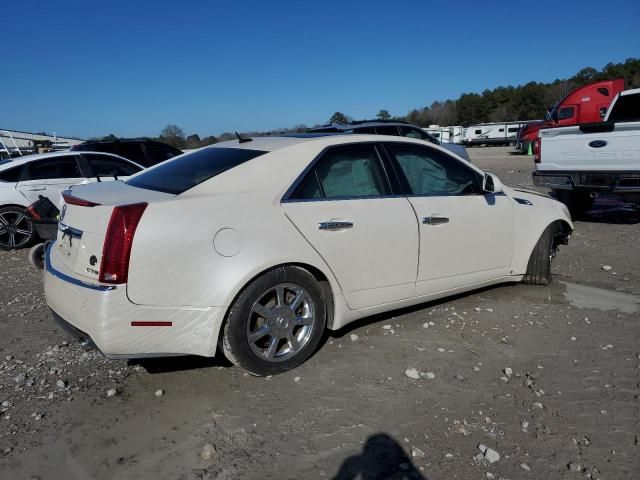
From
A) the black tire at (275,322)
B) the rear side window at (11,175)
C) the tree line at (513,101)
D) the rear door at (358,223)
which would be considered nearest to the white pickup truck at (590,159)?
the rear door at (358,223)

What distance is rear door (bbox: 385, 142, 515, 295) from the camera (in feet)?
13.4

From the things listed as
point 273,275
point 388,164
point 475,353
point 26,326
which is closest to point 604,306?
point 475,353

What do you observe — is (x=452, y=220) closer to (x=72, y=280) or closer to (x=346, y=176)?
(x=346, y=176)

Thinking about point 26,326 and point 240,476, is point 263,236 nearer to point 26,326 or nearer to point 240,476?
point 240,476

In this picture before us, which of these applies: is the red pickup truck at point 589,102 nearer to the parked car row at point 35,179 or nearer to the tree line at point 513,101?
the parked car row at point 35,179

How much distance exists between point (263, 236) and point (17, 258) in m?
6.04

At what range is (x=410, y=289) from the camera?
13.3 feet

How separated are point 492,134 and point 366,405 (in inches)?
1701

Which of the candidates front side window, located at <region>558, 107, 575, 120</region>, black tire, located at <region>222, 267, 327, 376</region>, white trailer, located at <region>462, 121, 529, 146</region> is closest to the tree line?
white trailer, located at <region>462, 121, 529, 146</region>

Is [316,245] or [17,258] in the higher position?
Result: [316,245]

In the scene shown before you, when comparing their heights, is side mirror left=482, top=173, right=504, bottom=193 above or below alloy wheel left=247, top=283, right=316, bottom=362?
above

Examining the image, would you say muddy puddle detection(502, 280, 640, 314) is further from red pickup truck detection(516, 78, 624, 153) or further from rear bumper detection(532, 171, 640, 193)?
red pickup truck detection(516, 78, 624, 153)

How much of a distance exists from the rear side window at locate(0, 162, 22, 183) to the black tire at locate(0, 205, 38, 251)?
0.43 m

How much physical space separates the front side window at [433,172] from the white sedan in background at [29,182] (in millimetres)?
5826
